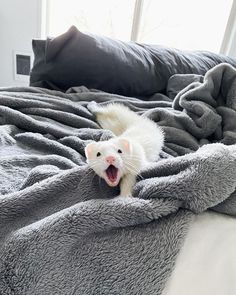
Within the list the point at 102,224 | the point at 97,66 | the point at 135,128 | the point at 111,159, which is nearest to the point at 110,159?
the point at 111,159

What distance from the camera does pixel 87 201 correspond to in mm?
423

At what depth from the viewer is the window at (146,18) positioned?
2.21 metres

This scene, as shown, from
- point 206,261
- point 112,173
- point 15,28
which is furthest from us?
point 15,28

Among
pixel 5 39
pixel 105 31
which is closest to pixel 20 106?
pixel 5 39

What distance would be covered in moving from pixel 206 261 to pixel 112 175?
0.62 feet

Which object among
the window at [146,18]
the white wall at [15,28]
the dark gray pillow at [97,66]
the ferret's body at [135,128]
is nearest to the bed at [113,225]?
the ferret's body at [135,128]

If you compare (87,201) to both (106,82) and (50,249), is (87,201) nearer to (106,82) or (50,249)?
(50,249)

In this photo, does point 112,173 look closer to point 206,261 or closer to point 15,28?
point 206,261

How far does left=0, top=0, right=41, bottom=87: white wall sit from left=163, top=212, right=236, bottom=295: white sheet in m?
2.05

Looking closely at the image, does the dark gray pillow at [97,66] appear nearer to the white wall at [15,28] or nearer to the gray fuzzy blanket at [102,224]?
the gray fuzzy blanket at [102,224]

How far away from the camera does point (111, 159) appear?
0.47 m

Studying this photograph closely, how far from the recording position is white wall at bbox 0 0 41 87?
2014 millimetres

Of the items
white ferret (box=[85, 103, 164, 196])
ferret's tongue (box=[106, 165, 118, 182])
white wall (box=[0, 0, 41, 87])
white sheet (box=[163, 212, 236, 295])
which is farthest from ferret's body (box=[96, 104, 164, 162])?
white wall (box=[0, 0, 41, 87])

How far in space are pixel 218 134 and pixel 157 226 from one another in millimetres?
467
